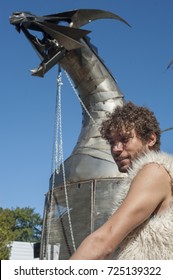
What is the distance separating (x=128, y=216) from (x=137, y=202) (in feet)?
0.17

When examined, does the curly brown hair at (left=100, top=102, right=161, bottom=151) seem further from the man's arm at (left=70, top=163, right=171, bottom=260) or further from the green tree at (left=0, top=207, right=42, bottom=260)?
the green tree at (left=0, top=207, right=42, bottom=260)

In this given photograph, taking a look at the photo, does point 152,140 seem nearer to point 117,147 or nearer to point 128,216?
point 117,147

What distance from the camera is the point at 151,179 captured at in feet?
5.44

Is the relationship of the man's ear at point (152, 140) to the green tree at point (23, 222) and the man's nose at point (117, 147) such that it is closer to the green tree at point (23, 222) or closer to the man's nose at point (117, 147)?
the man's nose at point (117, 147)

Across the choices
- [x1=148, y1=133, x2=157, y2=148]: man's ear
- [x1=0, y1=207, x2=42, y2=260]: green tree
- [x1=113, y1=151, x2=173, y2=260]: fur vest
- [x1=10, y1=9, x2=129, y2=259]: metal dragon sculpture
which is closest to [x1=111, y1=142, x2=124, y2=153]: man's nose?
[x1=148, y1=133, x2=157, y2=148]: man's ear

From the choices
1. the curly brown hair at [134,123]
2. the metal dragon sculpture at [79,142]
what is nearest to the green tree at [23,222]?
the metal dragon sculpture at [79,142]

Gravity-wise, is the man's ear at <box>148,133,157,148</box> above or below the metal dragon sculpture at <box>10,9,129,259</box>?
below

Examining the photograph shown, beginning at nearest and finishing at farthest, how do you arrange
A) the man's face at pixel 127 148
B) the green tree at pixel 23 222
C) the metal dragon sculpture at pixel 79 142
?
1. the man's face at pixel 127 148
2. the metal dragon sculpture at pixel 79 142
3. the green tree at pixel 23 222

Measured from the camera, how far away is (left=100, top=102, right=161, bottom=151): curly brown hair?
196 centimetres

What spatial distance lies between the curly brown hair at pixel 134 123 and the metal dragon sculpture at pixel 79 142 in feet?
19.2

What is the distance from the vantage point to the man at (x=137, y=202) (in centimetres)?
156

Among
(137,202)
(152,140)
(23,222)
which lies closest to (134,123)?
(152,140)
